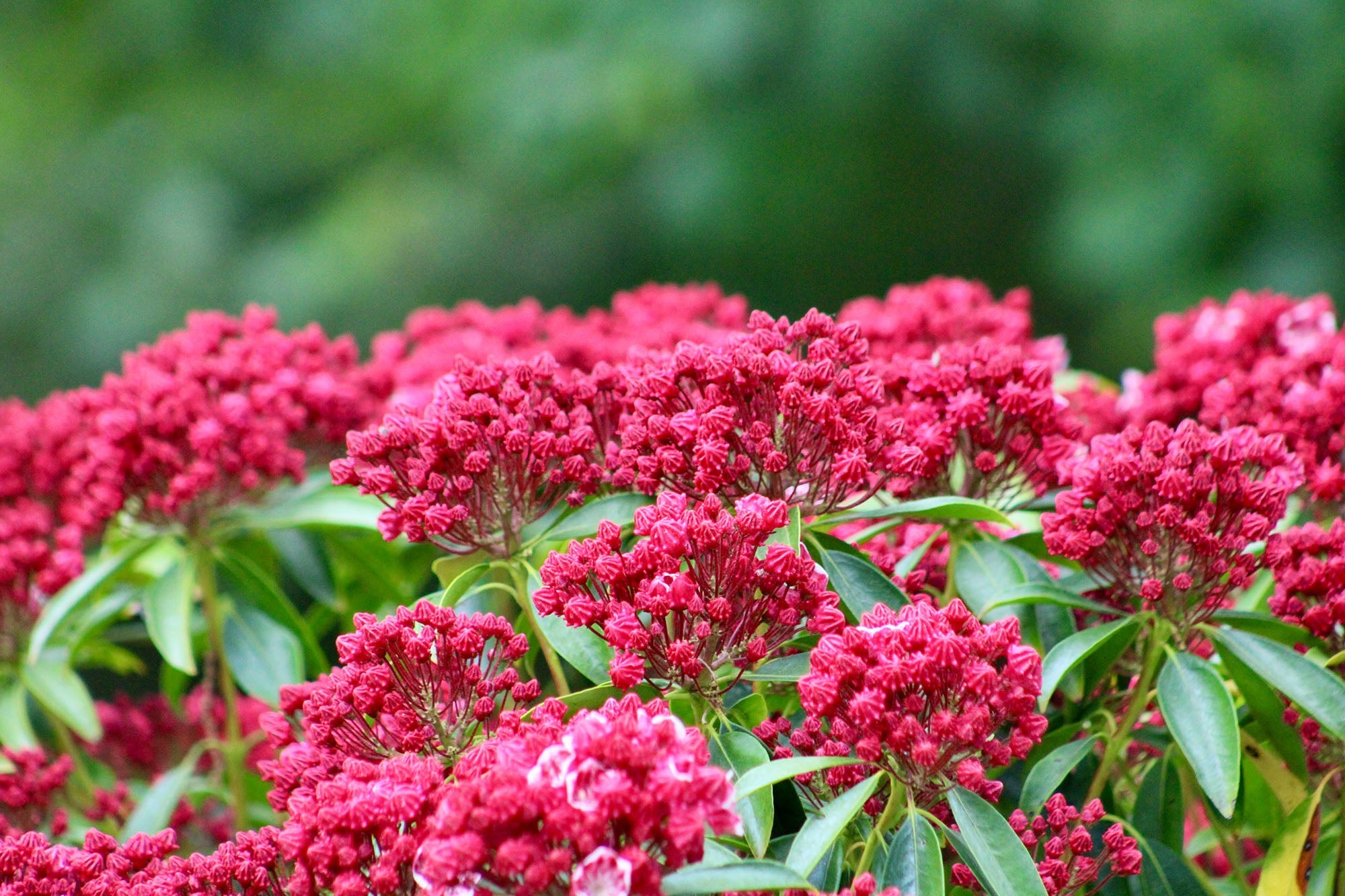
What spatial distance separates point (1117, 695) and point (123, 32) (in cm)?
896

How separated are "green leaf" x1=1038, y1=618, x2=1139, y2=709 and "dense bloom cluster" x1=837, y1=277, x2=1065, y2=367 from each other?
633 mm

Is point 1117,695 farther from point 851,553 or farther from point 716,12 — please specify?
point 716,12

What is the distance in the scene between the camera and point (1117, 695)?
179 centimetres

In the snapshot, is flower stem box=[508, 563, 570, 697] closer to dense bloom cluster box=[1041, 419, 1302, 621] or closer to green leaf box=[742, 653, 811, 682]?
green leaf box=[742, 653, 811, 682]

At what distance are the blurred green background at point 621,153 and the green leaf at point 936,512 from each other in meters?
5.27

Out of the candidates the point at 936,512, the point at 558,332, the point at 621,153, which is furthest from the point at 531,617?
the point at 621,153

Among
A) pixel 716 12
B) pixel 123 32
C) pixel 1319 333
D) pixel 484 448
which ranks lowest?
pixel 484 448

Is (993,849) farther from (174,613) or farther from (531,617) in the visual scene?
(174,613)

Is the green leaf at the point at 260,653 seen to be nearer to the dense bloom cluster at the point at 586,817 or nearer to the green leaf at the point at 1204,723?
the dense bloom cluster at the point at 586,817

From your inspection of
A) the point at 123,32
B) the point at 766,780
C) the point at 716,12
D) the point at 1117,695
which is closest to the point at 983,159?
the point at 716,12

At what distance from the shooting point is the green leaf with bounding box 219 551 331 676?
2262mm

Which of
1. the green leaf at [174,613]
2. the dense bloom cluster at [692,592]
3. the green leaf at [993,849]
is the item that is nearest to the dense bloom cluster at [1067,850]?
the green leaf at [993,849]

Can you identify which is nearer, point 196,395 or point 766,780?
point 766,780

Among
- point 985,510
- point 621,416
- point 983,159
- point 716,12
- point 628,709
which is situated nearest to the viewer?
point 628,709
